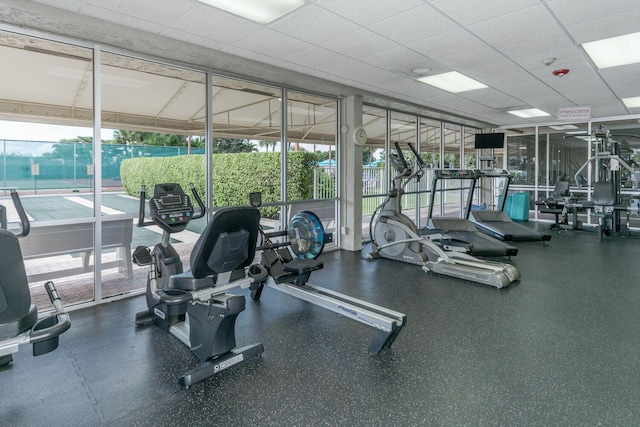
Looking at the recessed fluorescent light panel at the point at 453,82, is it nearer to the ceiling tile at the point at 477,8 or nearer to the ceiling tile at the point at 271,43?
the ceiling tile at the point at 477,8

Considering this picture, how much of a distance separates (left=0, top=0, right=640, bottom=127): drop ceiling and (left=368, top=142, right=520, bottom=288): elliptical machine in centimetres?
148

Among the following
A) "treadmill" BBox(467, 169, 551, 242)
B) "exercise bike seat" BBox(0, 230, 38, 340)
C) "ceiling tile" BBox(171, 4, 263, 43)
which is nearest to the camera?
"exercise bike seat" BBox(0, 230, 38, 340)

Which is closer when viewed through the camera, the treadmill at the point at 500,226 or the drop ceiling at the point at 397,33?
the drop ceiling at the point at 397,33

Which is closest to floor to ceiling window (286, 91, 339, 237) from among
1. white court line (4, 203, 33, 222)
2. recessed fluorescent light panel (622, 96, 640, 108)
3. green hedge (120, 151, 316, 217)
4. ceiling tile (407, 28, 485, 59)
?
green hedge (120, 151, 316, 217)

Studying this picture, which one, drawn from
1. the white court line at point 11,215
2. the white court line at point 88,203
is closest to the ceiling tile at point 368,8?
the white court line at point 88,203

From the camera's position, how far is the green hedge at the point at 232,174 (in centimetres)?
411

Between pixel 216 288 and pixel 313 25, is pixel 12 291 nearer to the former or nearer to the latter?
pixel 216 288

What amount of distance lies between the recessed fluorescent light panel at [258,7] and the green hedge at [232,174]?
1.83 m

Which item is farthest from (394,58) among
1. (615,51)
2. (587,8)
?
(615,51)

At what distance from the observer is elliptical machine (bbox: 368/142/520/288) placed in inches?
175

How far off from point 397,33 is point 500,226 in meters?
4.46

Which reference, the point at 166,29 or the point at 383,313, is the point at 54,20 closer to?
the point at 166,29

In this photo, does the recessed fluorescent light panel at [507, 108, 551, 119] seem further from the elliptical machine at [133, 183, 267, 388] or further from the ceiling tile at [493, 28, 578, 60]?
the elliptical machine at [133, 183, 267, 388]

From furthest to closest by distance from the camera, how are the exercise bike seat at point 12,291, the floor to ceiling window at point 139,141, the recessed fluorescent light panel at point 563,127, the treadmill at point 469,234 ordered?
the recessed fluorescent light panel at point 563,127, the treadmill at point 469,234, the floor to ceiling window at point 139,141, the exercise bike seat at point 12,291
